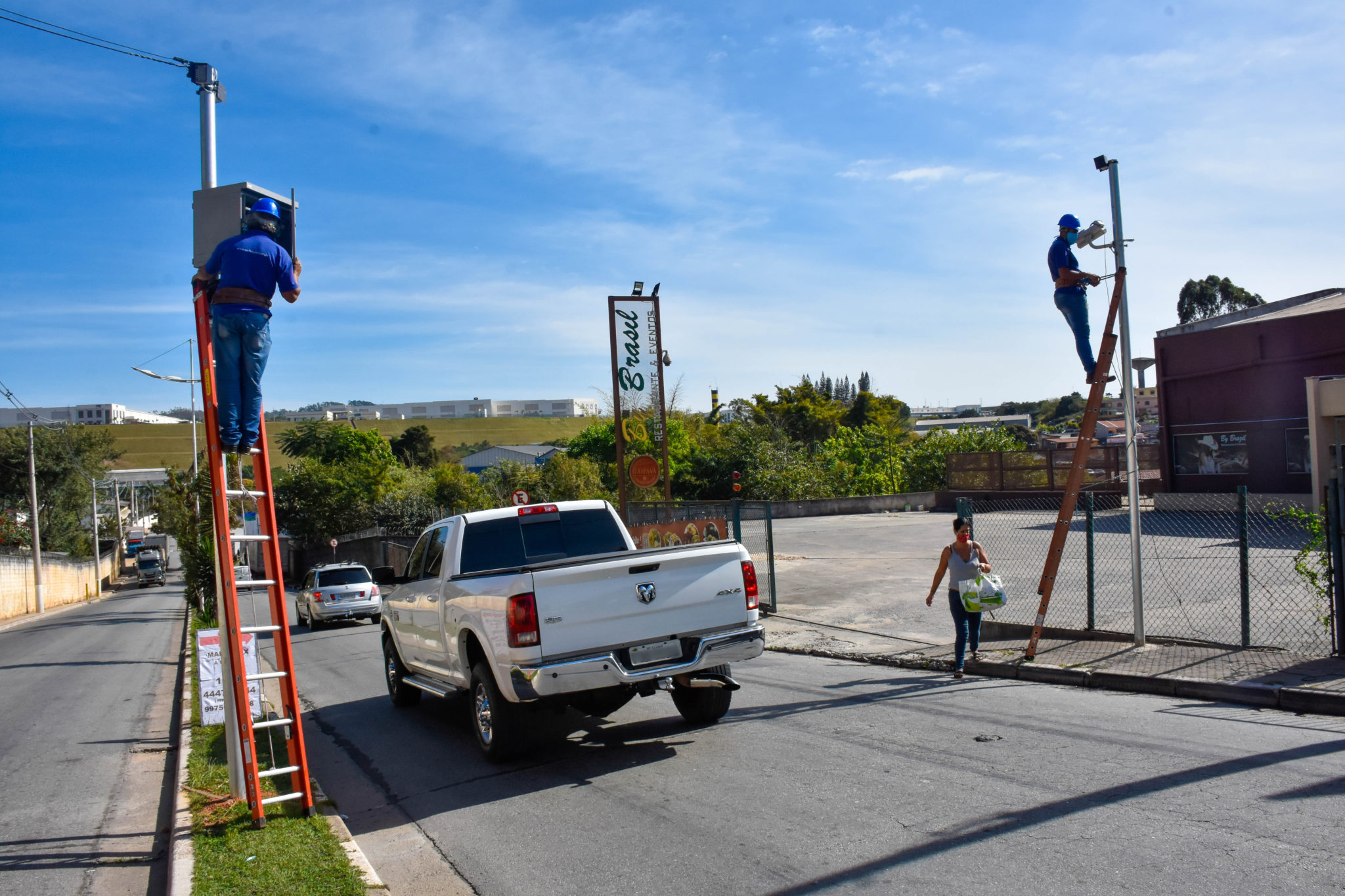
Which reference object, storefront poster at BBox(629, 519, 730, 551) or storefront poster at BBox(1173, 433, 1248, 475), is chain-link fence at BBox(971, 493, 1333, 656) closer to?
storefront poster at BBox(1173, 433, 1248, 475)

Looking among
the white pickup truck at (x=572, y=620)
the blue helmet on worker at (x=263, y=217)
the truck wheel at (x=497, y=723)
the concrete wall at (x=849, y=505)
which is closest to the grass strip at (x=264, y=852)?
the truck wheel at (x=497, y=723)

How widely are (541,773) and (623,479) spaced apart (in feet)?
42.9

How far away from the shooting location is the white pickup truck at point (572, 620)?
657 centimetres

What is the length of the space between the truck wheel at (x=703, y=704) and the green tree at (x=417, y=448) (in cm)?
8439

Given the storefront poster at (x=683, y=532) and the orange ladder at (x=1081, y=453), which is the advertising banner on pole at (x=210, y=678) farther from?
the storefront poster at (x=683, y=532)

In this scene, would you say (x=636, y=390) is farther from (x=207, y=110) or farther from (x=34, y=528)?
(x=34, y=528)

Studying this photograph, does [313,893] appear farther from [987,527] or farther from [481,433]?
[481,433]

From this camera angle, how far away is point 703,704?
790 centimetres

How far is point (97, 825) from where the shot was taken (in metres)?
6.64

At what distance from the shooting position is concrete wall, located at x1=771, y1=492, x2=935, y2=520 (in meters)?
40.8

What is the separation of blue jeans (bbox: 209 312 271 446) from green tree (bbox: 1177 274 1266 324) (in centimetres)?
6796

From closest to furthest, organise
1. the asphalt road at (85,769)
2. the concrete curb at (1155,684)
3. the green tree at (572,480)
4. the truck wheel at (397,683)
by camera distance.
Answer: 1. the asphalt road at (85,769)
2. the concrete curb at (1155,684)
3. the truck wheel at (397,683)
4. the green tree at (572,480)

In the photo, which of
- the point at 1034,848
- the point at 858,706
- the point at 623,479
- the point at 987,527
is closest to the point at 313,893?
the point at 1034,848

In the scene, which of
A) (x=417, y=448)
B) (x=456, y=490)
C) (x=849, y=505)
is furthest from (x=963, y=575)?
(x=417, y=448)
